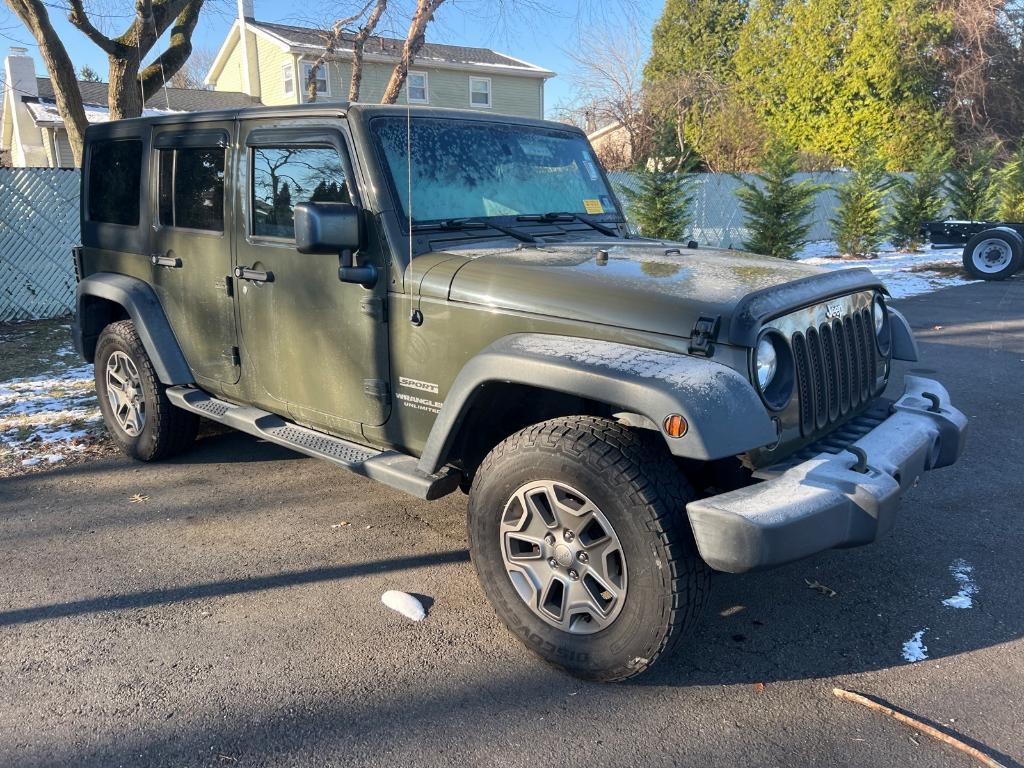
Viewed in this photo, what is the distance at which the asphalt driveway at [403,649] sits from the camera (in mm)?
2477

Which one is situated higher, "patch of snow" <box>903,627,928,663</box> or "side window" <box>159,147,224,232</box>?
"side window" <box>159,147,224,232</box>

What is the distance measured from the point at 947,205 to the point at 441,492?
2118 centimetres

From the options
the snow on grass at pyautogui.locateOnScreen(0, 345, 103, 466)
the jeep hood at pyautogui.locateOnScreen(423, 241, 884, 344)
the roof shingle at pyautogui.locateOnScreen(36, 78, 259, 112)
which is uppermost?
the roof shingle at pyautogui.locateOnScreen(36, 78, 259, 112)

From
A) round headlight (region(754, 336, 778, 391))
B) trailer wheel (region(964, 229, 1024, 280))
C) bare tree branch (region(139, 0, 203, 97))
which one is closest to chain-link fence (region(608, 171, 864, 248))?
trailer wheel (region(964, 229, 1024, 280))

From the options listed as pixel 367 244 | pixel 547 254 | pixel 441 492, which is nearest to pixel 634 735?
pixel 441 492

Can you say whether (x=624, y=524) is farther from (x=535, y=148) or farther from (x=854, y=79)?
(x=854, y=79)

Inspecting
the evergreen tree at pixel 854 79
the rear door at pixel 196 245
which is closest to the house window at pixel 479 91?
the evergreen tree at pixel 854 79

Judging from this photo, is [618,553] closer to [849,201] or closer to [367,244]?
[367,244]

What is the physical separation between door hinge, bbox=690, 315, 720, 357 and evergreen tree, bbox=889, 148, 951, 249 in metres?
16.9

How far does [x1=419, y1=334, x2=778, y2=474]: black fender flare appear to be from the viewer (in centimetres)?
240

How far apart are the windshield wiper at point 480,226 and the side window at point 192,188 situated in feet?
4.44

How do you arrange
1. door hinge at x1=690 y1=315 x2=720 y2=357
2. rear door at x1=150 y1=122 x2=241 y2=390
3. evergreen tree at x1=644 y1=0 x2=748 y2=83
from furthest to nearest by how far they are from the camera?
evergreen tree at x1=644 y1=0 x2=748 y2=83 < rear door at x1=150 y1=122 x2=241 y2=390 < door hinge at x1=690 y1=315 x2=720 y2=357

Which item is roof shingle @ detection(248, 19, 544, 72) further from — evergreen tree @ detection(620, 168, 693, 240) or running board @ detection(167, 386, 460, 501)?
running board @ detection(167, 386, 460, 501)

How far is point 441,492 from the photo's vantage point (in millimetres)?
3227
